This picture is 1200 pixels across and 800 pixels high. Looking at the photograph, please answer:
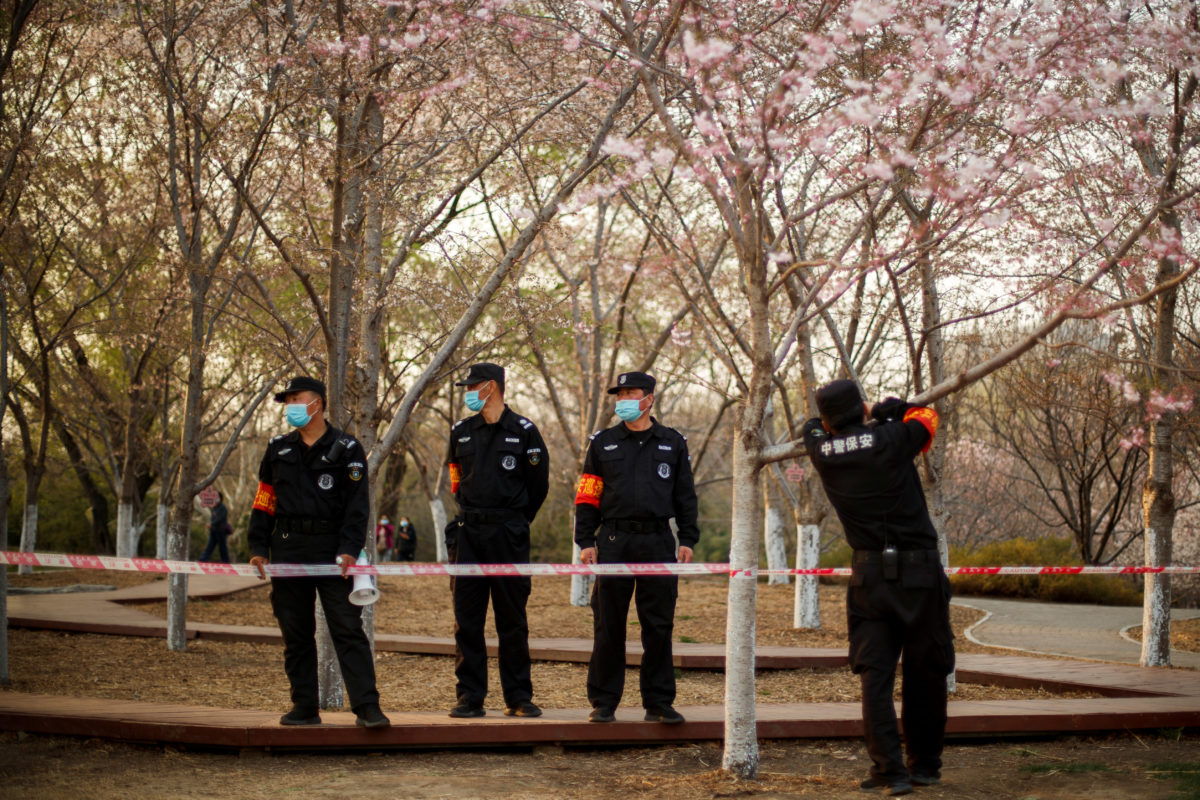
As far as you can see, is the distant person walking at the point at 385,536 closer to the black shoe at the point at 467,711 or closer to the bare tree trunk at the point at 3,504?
the bare tree trunk at the point at 3,504

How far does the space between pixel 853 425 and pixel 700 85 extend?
209 cm

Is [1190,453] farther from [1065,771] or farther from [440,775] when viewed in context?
[440,775]

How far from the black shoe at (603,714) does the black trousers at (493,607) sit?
439mm

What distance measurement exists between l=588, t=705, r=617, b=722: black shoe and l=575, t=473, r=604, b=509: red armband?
1.11 m

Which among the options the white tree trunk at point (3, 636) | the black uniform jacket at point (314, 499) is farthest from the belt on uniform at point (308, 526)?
the white tree trunk at point (3, 636)

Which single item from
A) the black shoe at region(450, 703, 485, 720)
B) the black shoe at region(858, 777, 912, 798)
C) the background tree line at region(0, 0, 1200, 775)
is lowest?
the black shoe at region(858, 777, 912, 798)

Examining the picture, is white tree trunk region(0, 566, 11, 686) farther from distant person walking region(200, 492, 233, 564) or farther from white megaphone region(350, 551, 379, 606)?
distant person walking region(200, 492, 233, 564)

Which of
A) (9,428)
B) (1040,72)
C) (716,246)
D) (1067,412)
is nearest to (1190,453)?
(1067,412)

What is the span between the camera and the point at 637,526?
609 cm

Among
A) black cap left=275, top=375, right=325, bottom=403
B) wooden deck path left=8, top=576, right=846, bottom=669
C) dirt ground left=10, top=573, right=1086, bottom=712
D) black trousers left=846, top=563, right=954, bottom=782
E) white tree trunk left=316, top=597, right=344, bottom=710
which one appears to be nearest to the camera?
black trousers left=846, top=563, right=954, bottom=782

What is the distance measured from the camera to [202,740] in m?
5.54

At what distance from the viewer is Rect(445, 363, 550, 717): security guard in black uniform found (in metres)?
6.18

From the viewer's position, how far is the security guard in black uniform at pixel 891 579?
16.5 ft

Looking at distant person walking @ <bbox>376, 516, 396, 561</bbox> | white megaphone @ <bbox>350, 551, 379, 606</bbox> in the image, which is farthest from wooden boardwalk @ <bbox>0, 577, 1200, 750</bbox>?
distant person walking @ <bbox>376, 516, 396, 561</bbox>
